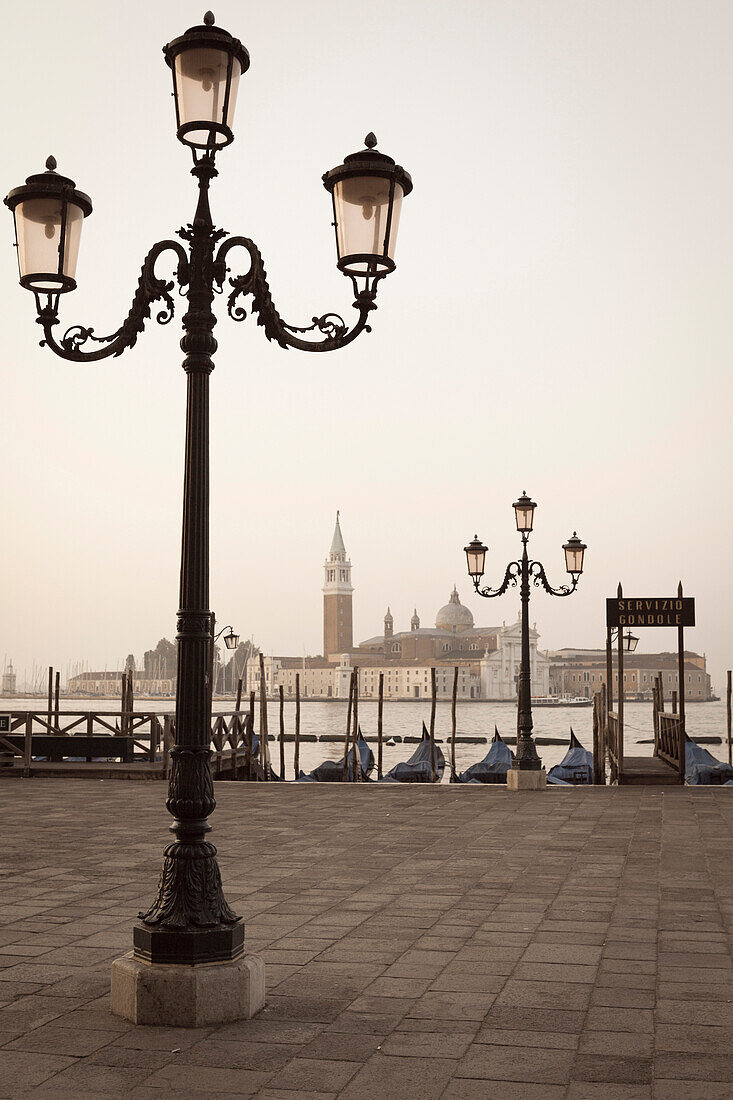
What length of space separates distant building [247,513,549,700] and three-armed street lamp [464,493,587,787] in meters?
112

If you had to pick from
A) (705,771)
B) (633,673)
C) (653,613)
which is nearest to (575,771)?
(705,771)

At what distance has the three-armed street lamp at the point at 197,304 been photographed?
435 centimetres

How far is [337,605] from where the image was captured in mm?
143375

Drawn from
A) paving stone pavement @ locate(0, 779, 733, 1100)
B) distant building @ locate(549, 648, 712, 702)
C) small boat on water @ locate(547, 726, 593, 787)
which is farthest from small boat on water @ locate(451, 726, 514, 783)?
distant building @ locate(549, 648, 712, 702)

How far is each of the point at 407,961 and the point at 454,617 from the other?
138716 mm

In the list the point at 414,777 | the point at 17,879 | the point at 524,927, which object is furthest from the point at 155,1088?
the point at 414,777

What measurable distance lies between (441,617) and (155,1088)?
14265cm

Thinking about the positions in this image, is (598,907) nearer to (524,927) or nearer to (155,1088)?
(524,927)

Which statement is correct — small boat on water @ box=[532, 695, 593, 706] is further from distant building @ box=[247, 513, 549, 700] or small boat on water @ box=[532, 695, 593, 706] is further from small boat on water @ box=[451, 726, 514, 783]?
small boat on water @ box=[451, 726, 514, 783]

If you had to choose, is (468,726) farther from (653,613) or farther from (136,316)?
(136,316)

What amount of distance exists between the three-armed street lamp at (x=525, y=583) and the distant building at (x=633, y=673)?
101m

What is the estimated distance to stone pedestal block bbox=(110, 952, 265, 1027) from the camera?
418 cm

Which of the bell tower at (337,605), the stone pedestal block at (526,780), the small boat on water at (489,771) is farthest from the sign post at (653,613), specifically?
the bell tower at (337,605)

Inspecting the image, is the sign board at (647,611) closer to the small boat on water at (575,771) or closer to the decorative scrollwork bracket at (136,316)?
the small boat on water at (575,771)
